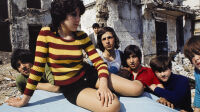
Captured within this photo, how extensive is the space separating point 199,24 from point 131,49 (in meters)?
12.4

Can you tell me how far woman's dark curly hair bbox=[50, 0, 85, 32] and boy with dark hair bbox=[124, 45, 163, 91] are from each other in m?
1.19

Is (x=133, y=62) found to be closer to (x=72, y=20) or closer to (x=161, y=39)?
(x=72, y=20)

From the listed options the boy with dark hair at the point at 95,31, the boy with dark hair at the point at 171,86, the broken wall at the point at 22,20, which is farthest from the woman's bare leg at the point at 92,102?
the broken wall at the point at 22,20

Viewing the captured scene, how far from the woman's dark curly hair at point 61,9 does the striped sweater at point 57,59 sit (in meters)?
0.10

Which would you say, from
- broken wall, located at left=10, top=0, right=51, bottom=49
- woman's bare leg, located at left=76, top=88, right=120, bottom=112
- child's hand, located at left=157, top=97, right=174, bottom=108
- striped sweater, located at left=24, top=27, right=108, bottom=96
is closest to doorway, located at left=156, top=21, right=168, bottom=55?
broken wall, located at left=10, top=0, right=51, bottom=49

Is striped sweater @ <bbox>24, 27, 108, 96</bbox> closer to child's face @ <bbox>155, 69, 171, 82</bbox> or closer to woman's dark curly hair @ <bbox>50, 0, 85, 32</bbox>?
woman's dark curly hair @ <bbox>50, 0, 85, 32</bbox>

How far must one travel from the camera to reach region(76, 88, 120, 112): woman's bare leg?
1486 millimetres

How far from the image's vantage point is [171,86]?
225 cm

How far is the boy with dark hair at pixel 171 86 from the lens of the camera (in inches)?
82.1

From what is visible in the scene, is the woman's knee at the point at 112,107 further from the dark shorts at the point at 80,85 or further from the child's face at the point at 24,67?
the child's face at the point at 24,67

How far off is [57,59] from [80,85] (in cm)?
37

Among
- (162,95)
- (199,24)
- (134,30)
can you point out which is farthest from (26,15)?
(199,24)

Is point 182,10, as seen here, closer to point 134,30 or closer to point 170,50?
point 170,50

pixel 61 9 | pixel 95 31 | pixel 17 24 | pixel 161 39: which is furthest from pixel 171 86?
pixel 17 24
